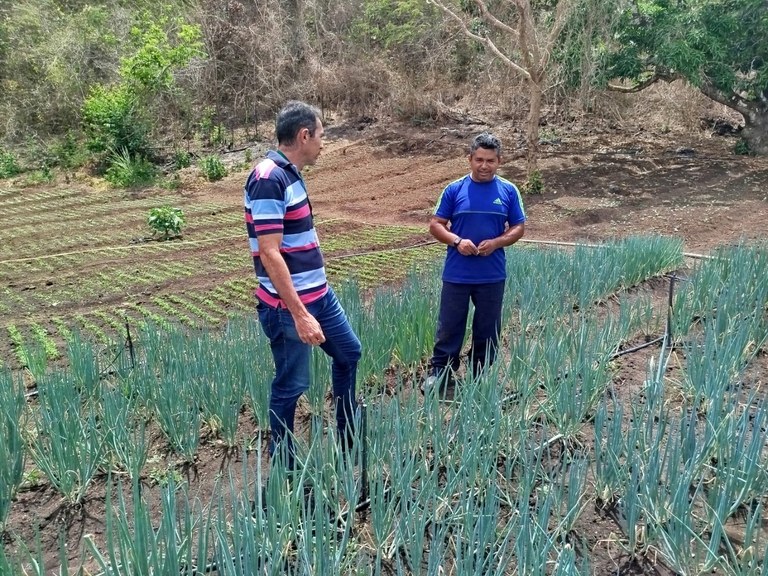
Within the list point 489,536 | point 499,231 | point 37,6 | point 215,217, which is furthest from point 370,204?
point 37,6

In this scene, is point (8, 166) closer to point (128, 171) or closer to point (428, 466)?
point (128, 171)

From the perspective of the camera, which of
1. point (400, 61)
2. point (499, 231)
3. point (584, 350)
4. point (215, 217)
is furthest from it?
point (400, 61)

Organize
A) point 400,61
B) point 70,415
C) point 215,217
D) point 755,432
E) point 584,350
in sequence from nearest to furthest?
1. point 755,432
2. point 70,415
3. point 584,350
4. point 215,217
5. point 400,61

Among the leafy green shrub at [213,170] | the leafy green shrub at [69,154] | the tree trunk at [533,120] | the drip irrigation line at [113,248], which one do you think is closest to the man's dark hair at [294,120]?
the drip irrigation line at [113,248]

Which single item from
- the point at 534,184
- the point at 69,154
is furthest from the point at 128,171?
the point at 534,184

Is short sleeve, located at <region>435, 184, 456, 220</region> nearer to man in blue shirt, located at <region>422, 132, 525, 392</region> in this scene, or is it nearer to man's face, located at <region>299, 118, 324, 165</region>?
man in blue shirt, located at <region>422, 132, 525, 392</region>

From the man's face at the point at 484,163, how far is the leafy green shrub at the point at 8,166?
39.7ft

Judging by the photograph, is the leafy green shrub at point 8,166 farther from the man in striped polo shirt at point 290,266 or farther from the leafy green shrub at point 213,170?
the man in striped polo shirt at point 290,266

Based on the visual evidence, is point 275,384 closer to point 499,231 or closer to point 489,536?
point 489,536

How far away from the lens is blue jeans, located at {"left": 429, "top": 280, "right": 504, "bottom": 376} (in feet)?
10.2

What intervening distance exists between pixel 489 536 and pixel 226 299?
411 cm

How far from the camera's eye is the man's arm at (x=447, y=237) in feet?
9.66

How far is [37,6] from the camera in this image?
1531cm

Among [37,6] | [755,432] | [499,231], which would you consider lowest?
[755,432]
